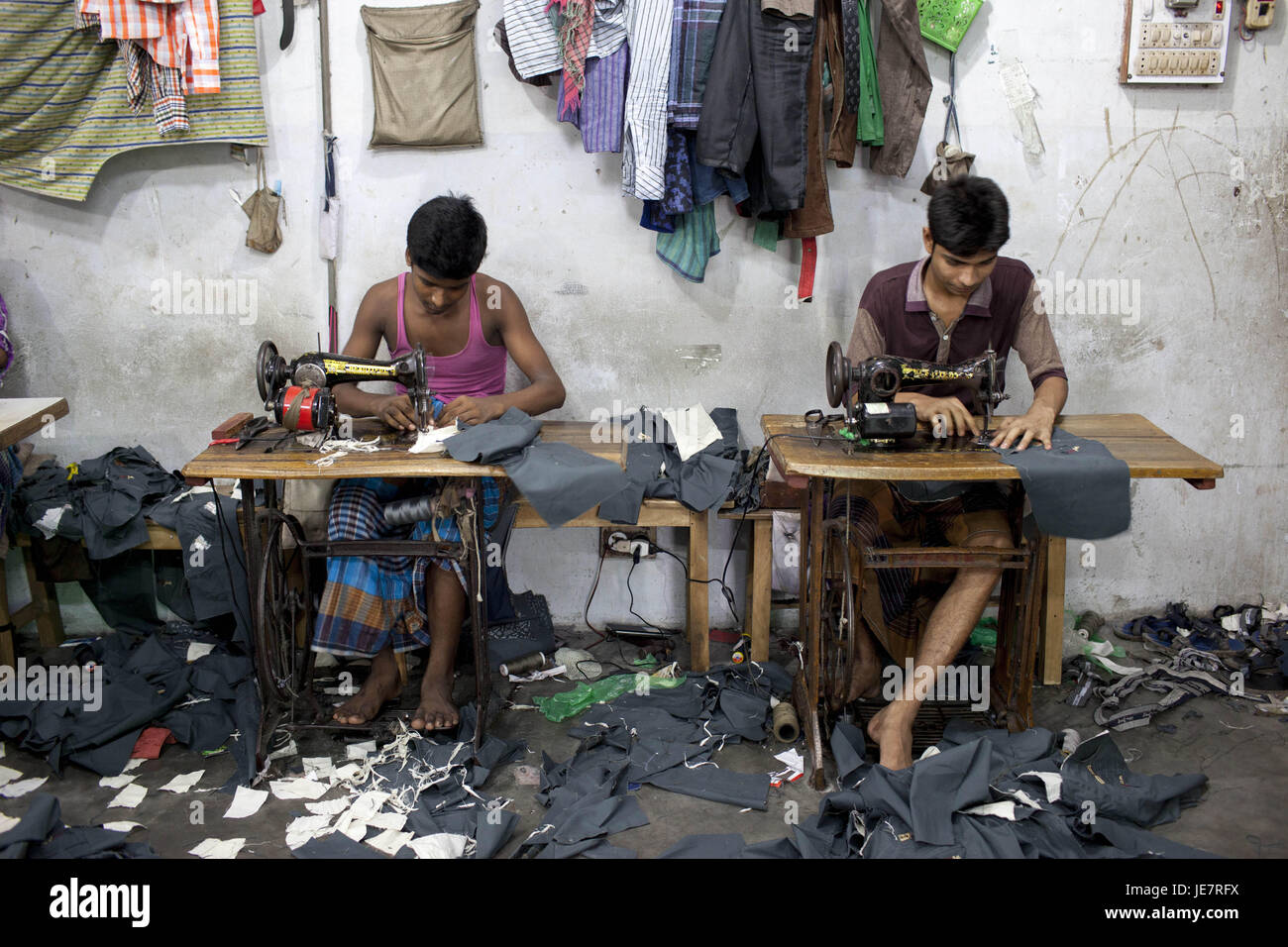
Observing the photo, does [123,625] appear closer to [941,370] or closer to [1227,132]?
[941,370]

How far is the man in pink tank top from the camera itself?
9.89 ft

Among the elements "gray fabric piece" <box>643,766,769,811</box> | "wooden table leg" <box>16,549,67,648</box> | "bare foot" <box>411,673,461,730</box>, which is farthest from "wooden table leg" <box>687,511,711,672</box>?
"wooden table leg" <box>16,549,67,648</box>

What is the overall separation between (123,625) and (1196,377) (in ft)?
13.2

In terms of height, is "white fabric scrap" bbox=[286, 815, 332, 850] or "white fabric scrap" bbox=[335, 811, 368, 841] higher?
"white fabric scrap" bbox=[335, 811, 368, 841]

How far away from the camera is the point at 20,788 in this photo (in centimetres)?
295

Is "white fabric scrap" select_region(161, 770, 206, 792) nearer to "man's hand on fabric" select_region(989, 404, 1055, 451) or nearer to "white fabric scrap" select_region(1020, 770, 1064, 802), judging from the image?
"white fabric scrap" select_region(1020, 770, 1064, 802)

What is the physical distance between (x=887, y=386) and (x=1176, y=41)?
1.85m

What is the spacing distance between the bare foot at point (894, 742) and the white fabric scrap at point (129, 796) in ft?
6.74

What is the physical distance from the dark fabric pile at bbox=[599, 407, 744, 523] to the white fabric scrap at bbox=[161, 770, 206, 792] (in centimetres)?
138

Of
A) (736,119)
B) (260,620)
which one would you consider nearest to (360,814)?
(260,620)

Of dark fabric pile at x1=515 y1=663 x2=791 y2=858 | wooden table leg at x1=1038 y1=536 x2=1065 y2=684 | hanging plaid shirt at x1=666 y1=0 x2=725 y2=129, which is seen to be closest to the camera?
dark fabric pile at x1=515 y1=663 x2=791 y2=858

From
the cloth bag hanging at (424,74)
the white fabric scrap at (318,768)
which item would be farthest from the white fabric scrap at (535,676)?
the cloth bag hanging at (424,74)

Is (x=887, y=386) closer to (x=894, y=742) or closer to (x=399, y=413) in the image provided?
(x=894, y=742)

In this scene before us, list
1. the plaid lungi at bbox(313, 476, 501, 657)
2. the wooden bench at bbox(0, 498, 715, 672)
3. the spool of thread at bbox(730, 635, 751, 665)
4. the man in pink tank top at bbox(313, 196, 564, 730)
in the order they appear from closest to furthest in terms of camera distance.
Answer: the man in pink tank top at bbox(313, 196, 564, 730), the plaid lungi at bbox(313, 476, 501, 657), the wooden bench at bbox(0, 498, 715, 672), the spool of thread at bbox(730, 635, 751, 665)
